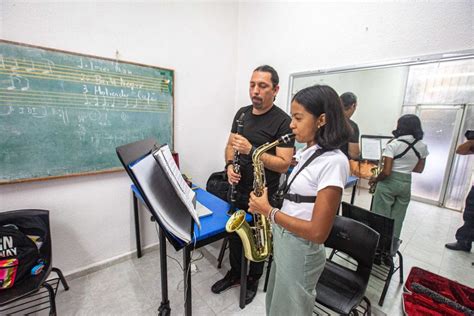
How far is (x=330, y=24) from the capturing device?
73.4 inches

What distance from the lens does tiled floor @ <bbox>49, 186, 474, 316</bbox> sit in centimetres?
152

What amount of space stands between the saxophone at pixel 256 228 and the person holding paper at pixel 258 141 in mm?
94

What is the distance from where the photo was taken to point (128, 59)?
1.93 meters

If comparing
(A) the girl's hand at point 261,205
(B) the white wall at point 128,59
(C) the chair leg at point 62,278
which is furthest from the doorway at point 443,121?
(C) the chair leg at point 62,278

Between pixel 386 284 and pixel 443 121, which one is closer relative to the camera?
pixel 443 121

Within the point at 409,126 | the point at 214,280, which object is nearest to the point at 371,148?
the point at 409,126

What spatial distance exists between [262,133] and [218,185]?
109 cm

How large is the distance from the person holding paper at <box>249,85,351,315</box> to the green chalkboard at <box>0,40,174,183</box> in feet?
5.32

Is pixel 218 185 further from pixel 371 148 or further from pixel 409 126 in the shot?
pixel 409 126

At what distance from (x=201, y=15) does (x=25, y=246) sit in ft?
8.50

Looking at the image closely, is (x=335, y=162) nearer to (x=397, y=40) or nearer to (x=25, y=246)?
(x=397, y=40)

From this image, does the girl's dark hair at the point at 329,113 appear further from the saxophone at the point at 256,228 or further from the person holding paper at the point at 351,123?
the person holding paper at the point at 351,123

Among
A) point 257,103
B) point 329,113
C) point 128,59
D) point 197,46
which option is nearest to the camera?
point 329,113

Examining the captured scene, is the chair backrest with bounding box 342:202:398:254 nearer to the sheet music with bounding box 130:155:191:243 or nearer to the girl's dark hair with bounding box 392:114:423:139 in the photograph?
the girl's dark hair with bounding box 392:114:423:139
